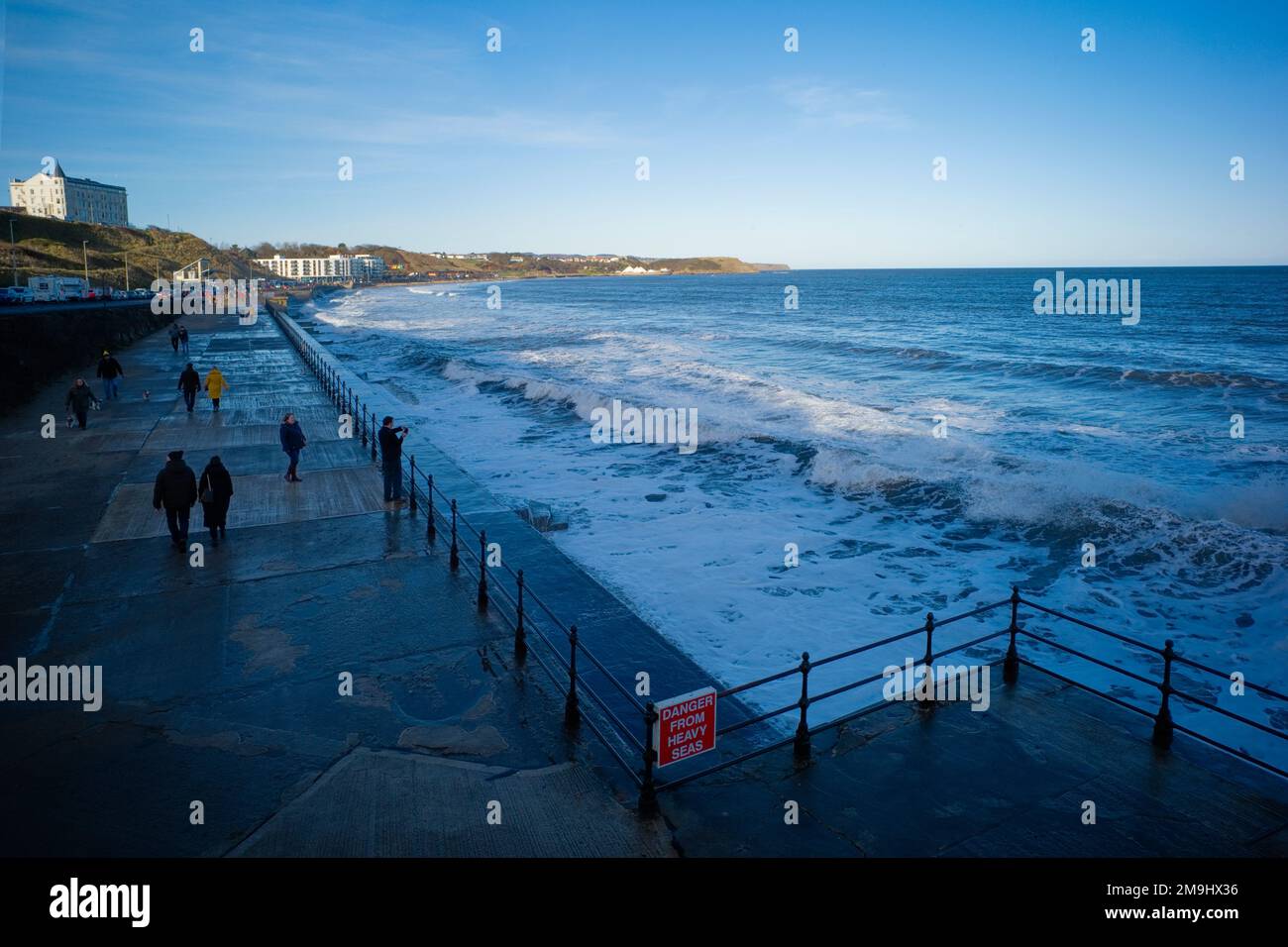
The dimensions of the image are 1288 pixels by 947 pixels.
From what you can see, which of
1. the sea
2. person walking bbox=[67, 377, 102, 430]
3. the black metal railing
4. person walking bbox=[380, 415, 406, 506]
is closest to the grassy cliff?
person walking bbox=[67, 377, 102, 430]

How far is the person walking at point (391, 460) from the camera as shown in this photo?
42.4ft

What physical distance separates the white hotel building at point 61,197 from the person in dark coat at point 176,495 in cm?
18158

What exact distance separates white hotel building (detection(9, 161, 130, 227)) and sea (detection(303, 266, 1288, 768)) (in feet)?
549

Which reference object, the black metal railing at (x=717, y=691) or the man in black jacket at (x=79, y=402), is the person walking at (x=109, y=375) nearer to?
the man in black jacket at (x=79, y=402)

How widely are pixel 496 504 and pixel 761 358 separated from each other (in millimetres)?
37772

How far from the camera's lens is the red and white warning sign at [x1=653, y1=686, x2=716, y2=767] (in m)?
5.54

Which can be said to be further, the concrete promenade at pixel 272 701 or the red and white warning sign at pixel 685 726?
the red and white warning sign at pixel 685 726

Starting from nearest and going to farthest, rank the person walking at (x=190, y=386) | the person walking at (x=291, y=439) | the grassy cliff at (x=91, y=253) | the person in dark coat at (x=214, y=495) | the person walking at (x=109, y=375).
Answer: the person in dark coat at (x=214, y=495) < the person walking at (x=291, y=439) < the person walking at (x=190, y=386) < the person walking at (x=109, y=375) < the grassy cliff at (x=91, y=253)

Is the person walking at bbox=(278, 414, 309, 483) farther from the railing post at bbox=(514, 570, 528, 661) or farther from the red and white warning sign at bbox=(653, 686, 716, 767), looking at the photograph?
the red and white warning sign at bbox=(653, 686, 716, 767)

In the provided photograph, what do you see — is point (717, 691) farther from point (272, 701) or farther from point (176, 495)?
point (176, 495)

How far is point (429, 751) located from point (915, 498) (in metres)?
13.8

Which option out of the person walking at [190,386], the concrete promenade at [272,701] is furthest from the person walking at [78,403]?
the concrete promenade at [272,701]

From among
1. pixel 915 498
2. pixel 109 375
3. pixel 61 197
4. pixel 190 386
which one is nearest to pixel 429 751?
pixel 915 498

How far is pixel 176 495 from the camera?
10758 millimetres
